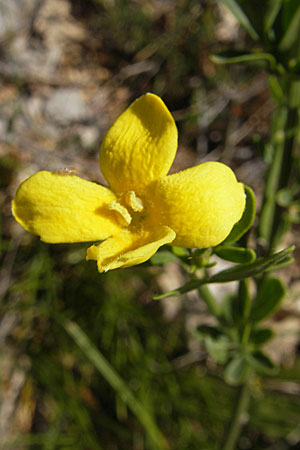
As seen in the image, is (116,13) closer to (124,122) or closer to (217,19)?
(217,19)

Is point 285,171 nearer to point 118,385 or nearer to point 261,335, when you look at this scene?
point 261,335

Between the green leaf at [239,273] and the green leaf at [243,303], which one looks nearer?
the green leaf at [239,273]

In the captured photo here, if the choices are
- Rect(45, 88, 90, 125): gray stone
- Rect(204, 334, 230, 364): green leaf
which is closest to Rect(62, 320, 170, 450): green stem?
Rect(204, 334, 230, 364): green leaf

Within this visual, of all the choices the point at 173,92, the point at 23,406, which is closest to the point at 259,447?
the point at 23,406

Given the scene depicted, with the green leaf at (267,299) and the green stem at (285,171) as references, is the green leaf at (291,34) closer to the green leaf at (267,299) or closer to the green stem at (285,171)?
the green stem at (285,171)

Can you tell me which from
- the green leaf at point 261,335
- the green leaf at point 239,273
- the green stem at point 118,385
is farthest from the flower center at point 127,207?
the green stem at point 118,385

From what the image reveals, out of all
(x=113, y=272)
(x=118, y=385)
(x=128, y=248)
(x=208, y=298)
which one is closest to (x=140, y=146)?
(x=128, y=248)

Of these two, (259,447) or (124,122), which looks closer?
(124,122)
